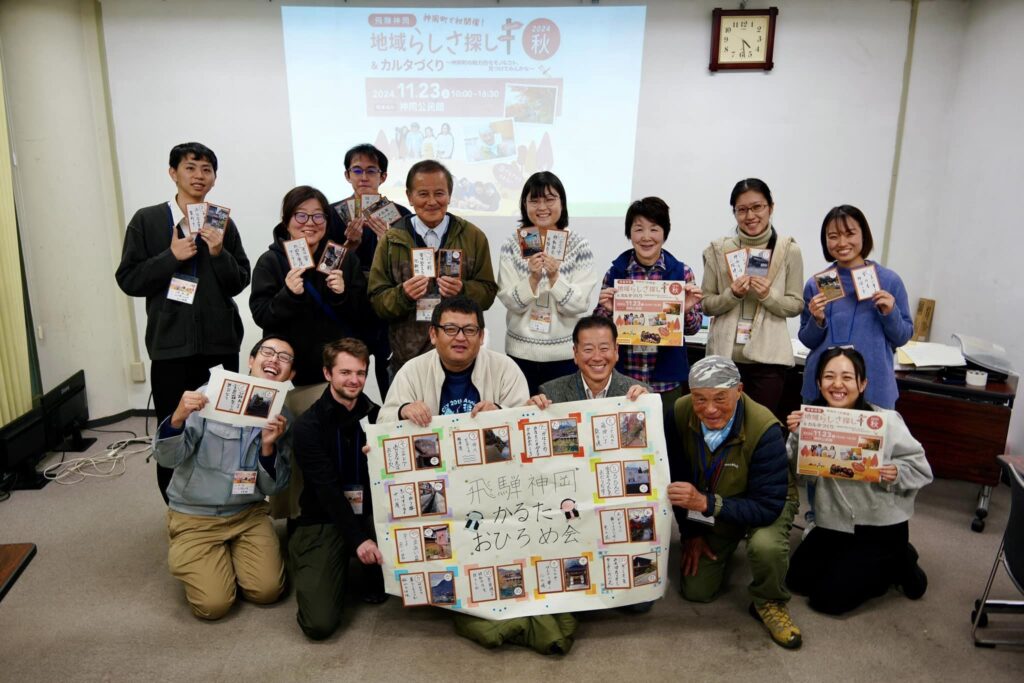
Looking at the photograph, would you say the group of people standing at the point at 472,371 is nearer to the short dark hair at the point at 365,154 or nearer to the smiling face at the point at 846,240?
the smiling face at the point at 846,240

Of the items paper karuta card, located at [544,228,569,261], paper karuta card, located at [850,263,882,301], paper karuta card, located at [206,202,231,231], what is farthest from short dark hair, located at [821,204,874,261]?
paper karuta card, located at [206,202,231,231]

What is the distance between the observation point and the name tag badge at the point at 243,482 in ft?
8.75

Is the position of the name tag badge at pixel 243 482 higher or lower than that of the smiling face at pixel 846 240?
lower

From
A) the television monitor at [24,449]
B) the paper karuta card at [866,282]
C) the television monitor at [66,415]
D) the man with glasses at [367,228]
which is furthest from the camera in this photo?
the television monitor at [66,415]

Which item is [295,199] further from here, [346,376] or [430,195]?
[346,376]

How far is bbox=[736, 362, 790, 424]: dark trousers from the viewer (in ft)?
10.4

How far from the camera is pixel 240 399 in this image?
8.54 ft

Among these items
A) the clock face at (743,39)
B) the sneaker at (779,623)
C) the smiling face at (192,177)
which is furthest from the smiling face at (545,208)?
the clock face at (743,39)

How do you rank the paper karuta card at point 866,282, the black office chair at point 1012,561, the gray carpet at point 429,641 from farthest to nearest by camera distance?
1. the paper karuta card at point 866,282
2. the gray carpet at point 429,641
3. the black office chair at point 1012,561

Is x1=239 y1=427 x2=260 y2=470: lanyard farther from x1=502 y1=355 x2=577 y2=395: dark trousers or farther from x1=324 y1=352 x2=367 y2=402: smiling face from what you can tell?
x1=502 y1=355 x2=577 y2=395: dark trousers

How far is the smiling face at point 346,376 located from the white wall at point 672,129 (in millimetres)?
2337

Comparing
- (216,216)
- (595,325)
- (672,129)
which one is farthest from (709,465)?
(672,129)

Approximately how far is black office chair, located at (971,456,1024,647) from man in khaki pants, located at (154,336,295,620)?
2712 mm

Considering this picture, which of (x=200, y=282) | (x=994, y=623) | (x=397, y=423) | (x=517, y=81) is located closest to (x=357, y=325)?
(x=200, y=282)
